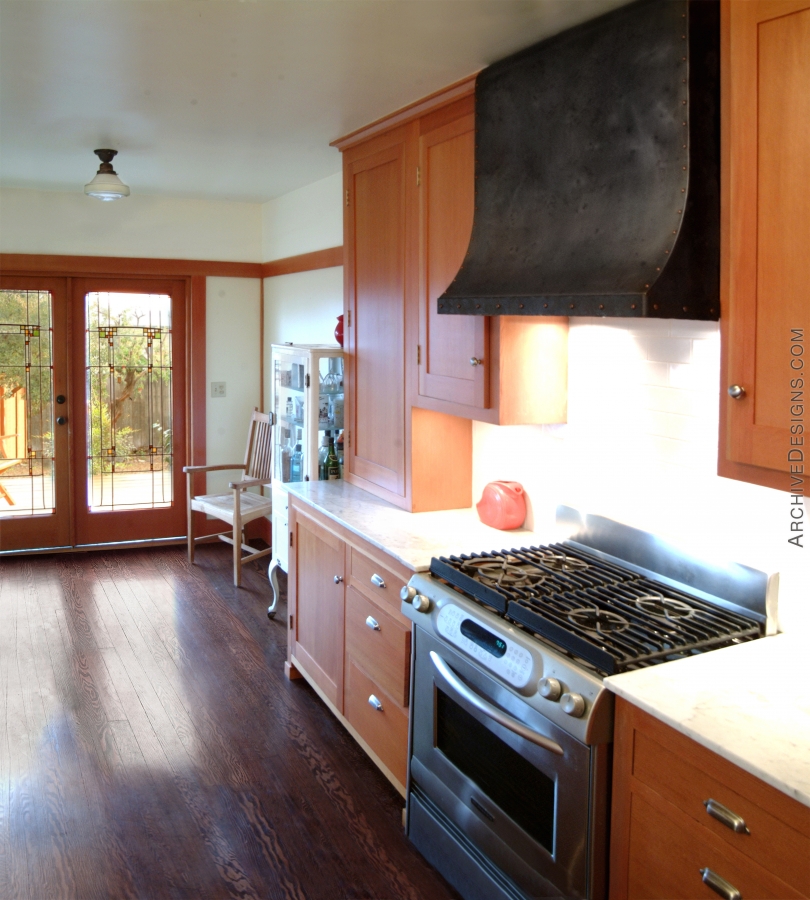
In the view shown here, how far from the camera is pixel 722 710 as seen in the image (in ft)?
5.39

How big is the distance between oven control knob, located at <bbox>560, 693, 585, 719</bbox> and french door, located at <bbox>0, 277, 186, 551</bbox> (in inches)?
189

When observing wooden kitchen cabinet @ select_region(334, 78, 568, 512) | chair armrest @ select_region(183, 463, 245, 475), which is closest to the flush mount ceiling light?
wooden kitchen cabinet @ select_region(334, 78, 568, 512)

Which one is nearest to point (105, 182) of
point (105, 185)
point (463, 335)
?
point (105, 185)

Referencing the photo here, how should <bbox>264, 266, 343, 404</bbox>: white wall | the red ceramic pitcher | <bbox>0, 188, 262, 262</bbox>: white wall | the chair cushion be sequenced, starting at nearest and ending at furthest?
the red ceramic pitcher < <bbox>264, 266, 343, 404</bbox>: white wall < the chair cushion < <bbox>0, 188, 262, 262</bbox>: white wall

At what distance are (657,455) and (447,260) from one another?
40.8 inches

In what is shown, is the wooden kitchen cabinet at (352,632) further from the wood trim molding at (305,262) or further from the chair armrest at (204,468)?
the chair armrest at (204,468)

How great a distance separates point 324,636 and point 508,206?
1821 millimetres

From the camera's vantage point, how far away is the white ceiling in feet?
7.65

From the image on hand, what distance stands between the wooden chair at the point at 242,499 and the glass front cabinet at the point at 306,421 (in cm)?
47

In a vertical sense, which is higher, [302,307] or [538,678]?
[302,307]

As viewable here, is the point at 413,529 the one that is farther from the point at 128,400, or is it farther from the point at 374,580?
the point at 128,400

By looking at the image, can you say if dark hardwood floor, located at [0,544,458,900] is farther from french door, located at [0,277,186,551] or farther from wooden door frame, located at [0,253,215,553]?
wooden door frame, located at [0,253,215,553]

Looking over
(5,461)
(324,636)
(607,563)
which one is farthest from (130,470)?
(607,563)

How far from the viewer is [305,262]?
526 centimetres
